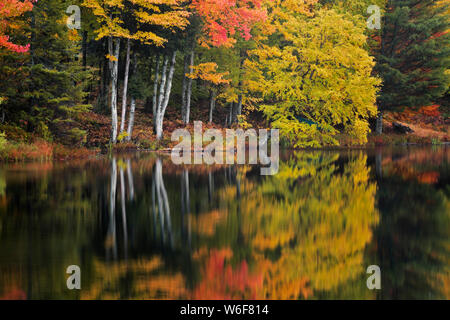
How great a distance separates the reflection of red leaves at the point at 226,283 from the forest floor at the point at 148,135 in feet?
55.2

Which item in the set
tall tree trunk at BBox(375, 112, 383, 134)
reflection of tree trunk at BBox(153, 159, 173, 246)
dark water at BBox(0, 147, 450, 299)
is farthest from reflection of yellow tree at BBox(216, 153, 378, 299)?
tall tree trunk at BBox(375, 112, 383, 134)

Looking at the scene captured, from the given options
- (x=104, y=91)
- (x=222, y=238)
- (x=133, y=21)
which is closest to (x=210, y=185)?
(x=222, y=238)

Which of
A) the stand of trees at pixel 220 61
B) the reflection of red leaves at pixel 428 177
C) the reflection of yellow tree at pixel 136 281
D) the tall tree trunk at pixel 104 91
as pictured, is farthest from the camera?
the tall tree trunk at pixel 104 91

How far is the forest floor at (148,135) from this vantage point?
22750mm

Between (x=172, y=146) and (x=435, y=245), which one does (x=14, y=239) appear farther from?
(x=172, y=146)

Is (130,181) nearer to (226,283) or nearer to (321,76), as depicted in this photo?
(226,283)

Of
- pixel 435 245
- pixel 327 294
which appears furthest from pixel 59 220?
pixel 435 245

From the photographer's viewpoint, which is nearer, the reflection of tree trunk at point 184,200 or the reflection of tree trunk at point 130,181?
the reflection of tree trunk at point 184,200

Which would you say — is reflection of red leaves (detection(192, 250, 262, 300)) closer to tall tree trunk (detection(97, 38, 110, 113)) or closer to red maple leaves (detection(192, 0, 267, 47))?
red maple leaves (detection(192, 0, 267, 47))

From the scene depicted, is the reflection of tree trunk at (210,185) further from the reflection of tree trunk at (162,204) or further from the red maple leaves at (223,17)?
the red maple leaves at (223,17)

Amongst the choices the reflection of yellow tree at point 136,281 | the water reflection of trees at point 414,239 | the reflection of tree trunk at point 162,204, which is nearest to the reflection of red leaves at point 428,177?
the water reflection of trees at point 414,239

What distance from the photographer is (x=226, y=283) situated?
5.88 meters

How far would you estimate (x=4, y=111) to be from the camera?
76.6ft

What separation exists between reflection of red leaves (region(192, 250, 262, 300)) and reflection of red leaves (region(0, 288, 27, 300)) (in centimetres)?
176
